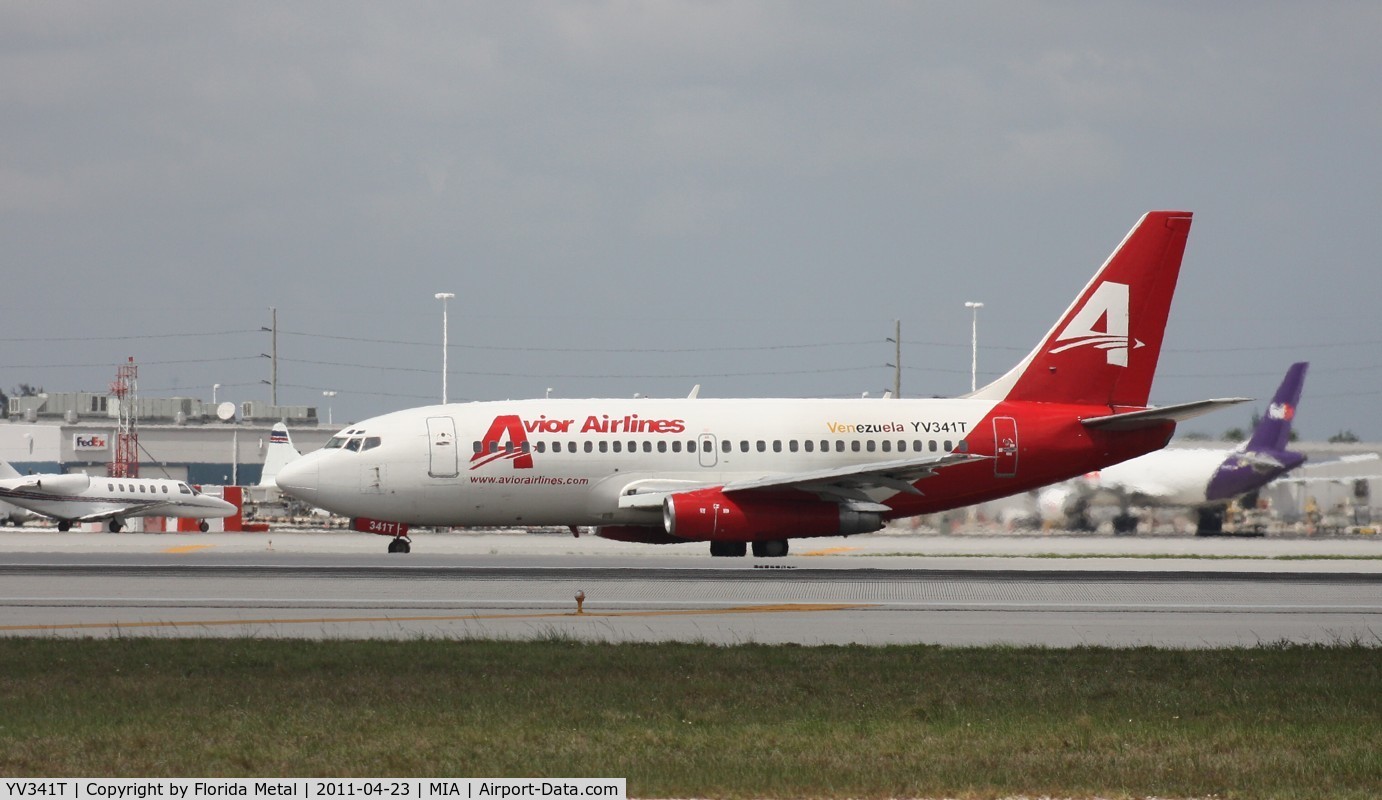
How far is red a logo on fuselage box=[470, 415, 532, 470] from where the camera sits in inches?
1447

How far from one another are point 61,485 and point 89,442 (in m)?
43.7

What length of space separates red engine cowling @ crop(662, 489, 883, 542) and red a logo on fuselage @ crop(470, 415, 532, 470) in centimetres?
354

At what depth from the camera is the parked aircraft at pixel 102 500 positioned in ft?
212

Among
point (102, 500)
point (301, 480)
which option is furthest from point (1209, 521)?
point (102, 500)

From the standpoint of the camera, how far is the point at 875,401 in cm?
3900

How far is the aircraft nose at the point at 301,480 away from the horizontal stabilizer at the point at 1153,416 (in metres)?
18.0

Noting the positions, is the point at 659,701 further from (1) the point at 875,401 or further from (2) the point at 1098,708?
(1) the point at 875,401

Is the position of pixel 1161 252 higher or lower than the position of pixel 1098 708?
higher

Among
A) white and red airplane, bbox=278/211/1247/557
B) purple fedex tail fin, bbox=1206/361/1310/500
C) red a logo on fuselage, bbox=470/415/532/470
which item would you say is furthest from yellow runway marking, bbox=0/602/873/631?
purple fedex tail fin, bbox=1206/361/1310/500

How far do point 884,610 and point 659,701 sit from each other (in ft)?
30.8

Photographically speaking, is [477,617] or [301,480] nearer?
[477,617]

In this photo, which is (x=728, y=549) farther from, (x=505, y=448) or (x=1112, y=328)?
(x=1112, y=328)

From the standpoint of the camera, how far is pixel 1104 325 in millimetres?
37875

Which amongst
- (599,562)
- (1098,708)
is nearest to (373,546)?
(599,562)
